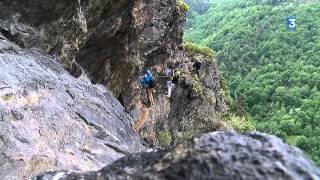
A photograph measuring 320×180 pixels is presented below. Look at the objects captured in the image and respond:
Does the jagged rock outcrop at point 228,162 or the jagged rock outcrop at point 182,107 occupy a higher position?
the jagged rock outcrop at point 228,162

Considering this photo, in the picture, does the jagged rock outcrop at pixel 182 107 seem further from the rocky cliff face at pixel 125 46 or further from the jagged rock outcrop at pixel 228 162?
the jagged rock outcrop at pixel 228 162

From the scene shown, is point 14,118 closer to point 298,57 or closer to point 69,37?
point 69,37

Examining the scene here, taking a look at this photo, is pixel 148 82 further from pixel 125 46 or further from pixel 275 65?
pixel 275 65

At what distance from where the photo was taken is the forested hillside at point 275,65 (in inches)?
3482

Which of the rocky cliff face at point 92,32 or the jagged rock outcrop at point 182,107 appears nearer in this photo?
the rocky cliff face at point 92,32

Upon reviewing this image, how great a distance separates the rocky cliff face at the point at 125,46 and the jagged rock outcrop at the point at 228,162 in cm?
877

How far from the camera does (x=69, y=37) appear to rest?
1445cm

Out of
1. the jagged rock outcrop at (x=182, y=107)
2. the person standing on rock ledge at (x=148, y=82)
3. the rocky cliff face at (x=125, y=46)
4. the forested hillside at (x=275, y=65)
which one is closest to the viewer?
the rocky cliff face at (x=125, y=46)

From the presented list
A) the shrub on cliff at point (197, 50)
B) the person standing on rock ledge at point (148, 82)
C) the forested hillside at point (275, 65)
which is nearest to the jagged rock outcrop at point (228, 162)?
the person standing on rock ledge at point (148, 82)

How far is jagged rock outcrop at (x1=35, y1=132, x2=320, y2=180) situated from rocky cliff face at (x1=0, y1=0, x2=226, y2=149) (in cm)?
877

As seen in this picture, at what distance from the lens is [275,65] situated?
110188mm

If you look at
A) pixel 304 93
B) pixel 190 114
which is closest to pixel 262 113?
pixel 304 93

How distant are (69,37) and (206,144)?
34.6 ft

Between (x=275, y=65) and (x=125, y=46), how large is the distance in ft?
315
